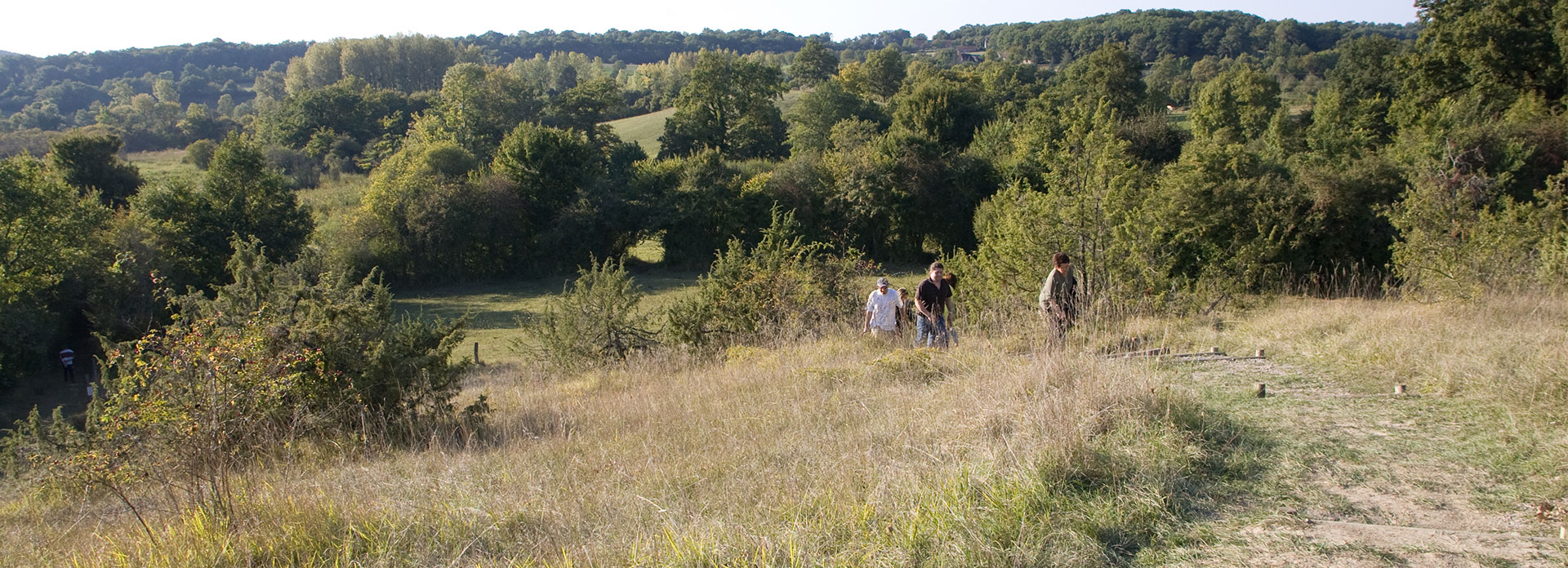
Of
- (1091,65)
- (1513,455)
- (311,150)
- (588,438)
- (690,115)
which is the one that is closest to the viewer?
(1513,455)

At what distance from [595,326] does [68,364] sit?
17565mm

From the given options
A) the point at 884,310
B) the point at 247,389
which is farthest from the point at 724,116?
the point at 247,389

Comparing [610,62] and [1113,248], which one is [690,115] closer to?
[1113,248]

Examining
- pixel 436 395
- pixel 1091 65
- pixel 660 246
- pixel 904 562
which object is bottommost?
pixel 660 246

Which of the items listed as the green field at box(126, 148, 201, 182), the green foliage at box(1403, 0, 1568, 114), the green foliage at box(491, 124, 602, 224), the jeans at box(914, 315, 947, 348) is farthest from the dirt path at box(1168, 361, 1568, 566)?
the green field at box(126, 148, 201, 182)

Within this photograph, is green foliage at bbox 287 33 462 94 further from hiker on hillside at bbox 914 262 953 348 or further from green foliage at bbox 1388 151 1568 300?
green foliage at bbox 1388 151 1568 300

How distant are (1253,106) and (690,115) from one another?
108 feet

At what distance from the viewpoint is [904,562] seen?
329 centimetres

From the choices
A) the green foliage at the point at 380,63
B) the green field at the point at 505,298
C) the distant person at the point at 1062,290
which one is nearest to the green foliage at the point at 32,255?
the green field at the point at 505,298

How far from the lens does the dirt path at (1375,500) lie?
3383 mm

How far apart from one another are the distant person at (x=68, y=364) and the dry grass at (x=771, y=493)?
20719 mm

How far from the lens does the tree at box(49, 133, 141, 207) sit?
1334 inches

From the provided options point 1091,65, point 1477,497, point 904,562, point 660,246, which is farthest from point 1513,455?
point 1091,65

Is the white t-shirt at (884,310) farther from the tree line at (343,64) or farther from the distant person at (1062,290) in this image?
the tree line at (343,64)
